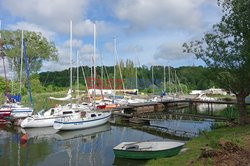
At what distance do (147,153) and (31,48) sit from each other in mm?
52765

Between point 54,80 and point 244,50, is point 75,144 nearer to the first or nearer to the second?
point 244,50

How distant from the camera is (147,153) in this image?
715 inches

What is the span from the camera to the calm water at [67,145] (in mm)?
20688

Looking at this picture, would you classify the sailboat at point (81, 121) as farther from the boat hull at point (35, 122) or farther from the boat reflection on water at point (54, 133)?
the boat hull at point (35, 122)

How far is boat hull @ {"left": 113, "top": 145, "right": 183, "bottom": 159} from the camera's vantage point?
1770cm

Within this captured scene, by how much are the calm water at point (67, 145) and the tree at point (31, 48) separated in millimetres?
30008

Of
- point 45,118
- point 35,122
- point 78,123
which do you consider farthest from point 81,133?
point 35,122

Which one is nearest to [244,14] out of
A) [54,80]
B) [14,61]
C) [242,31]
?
A: [242,31]

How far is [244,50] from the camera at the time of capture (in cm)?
2217

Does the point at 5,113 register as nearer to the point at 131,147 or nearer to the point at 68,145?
the point at 68,145

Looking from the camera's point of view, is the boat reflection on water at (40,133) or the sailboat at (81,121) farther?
the sailboat at (81,121)

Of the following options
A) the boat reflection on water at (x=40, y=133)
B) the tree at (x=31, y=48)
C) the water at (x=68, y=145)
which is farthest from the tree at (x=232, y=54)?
the tree at (x=31, y=48)

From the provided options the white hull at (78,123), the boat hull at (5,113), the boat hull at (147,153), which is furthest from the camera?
the boat hull at (5,113)

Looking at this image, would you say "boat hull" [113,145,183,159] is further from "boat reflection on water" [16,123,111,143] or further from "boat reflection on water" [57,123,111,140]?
"boat reflection on water" [57,123,111,140]
